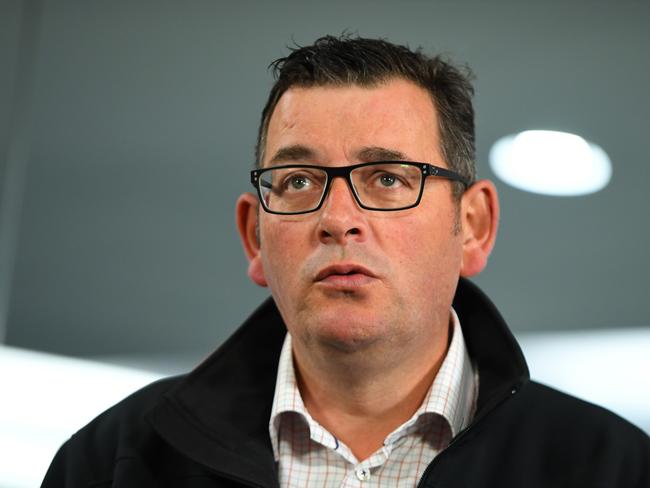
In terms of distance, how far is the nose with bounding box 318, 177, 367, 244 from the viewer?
1.17 metres

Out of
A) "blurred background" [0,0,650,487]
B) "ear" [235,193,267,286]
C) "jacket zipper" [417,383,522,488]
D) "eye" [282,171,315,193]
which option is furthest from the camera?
"blurred background" [0,0,650,487]

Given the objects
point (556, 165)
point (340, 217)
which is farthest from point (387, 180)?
point (556, 165)

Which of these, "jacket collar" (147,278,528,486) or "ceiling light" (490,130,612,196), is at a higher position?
"ceiling light" (490,130,612,196)

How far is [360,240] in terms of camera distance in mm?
1180

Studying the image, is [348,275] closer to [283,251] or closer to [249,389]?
[283,251]

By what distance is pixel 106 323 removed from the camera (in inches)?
75.2

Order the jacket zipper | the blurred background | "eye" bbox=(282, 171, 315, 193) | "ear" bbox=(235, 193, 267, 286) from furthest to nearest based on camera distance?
the blurred background, "ear" bbox=(235, 193, 267, 286), "eye" bbox=(282, 171, 315, 193), the jacket zipper

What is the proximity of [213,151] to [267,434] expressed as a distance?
827 mm

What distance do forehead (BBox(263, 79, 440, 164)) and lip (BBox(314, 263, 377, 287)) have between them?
156 millimetres

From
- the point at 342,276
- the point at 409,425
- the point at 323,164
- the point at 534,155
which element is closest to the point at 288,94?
the point at 323,164

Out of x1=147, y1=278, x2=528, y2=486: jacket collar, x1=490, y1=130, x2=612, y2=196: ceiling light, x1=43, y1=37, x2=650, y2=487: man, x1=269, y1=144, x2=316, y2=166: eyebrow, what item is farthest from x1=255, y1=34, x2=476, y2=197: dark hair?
x1=490, y1=130, x2=612, y2=196: ceiling light

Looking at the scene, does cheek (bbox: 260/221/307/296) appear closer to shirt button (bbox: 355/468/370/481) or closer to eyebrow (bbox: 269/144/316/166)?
eyebrow (bbox: 269/144/316/166)

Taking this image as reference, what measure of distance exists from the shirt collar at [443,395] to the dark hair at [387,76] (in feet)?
0.81

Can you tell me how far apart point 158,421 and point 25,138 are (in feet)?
3.31
